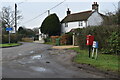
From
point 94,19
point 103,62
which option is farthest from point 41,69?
point 94,19

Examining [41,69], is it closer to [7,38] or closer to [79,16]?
[7,38]

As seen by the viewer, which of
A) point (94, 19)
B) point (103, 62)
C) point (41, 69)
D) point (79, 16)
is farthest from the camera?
point (79, 16)

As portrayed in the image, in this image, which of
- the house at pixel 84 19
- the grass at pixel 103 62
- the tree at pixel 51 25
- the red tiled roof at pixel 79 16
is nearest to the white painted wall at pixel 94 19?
the house at pixel 84 19

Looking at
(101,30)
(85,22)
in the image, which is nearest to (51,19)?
(85,22)

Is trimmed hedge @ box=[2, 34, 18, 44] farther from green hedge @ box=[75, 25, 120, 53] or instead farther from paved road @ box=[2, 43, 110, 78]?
paved road @ box=[2, 43, 110, 78]

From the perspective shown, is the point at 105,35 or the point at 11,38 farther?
the point at 11,38

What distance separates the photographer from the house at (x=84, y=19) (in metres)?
38.3

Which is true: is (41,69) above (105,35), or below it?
below

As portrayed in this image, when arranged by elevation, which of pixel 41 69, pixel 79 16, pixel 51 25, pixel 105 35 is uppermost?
pixel 79 16

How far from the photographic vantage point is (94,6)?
1518 inches

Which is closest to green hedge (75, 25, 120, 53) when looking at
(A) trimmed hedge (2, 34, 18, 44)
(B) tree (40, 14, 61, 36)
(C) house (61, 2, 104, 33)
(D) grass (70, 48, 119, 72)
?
(D) grass (70, 48, 119, 72)

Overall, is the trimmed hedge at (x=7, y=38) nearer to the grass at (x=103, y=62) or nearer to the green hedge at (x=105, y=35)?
the green hedge at (x=105, y=35)

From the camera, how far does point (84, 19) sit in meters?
38.3

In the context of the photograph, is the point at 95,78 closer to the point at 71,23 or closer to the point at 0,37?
the point at 0,37
